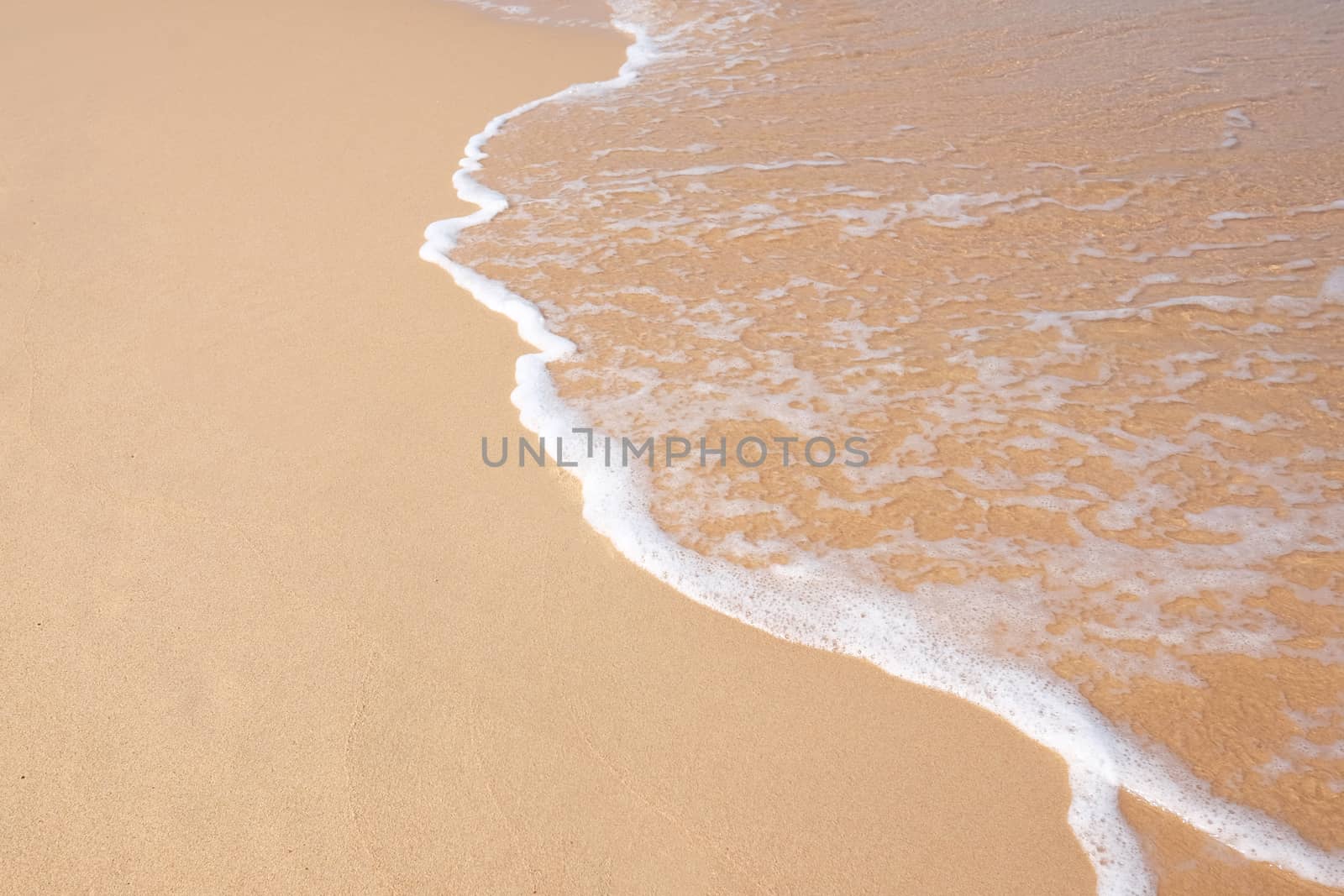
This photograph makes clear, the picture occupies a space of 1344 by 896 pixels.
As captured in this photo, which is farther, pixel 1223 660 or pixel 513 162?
pixel 513 162

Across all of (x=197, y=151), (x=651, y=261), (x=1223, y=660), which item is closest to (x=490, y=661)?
(x=1223, y=660)

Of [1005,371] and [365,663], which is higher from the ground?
→ [1005,371]

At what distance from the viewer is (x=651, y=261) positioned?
14.8 feet

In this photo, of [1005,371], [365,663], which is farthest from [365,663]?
[1005,371]

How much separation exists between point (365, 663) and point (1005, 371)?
2.35 metres

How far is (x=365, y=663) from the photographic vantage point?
2.50 metres

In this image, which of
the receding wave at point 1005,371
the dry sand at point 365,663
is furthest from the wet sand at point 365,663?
the receding wave at point 1005,371

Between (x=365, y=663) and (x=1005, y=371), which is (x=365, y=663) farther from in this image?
(x=1005, y=371)

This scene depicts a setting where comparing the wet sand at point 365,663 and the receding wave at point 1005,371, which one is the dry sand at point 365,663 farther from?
the receding wave at point 1005,371

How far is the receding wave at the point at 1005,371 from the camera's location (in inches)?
99.4

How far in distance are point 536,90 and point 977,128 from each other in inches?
104

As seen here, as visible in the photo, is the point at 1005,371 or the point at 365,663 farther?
the point at 1005,371

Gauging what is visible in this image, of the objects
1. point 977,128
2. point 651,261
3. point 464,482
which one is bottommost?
point 464,482

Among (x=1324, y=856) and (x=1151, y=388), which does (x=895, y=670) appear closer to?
(x=1324, y=856)
